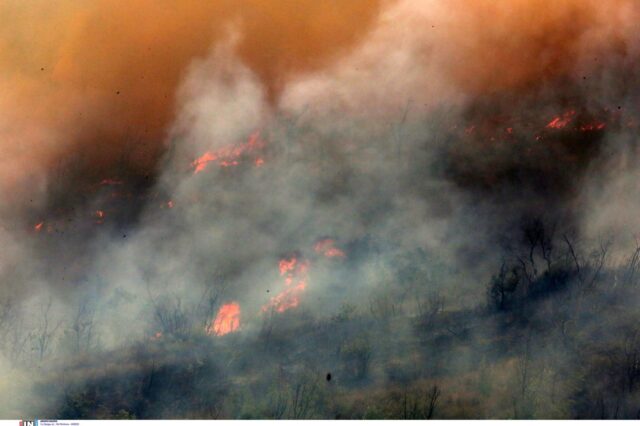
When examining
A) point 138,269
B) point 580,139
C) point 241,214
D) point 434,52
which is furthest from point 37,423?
point 580,139

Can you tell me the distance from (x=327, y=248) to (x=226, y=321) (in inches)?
57.1

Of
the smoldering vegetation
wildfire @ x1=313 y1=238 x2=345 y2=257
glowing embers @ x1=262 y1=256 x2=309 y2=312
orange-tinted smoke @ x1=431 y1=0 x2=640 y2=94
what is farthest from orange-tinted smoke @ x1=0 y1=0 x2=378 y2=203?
glowing embers @ x1=262 y1=256 x2=309 y2=312

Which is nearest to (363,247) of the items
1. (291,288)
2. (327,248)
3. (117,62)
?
(327,248)

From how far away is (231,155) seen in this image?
29.8 feet

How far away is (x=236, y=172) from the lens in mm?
9070

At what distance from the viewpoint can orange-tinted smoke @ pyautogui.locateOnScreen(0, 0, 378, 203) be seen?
9.13 meters

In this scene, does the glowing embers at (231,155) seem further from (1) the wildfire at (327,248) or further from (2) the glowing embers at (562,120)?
(2) the glowing embers at (562,120)

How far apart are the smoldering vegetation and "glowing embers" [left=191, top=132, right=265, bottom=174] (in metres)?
0.02

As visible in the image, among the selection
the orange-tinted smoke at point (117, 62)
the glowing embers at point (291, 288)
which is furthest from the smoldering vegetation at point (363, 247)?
the orange-tinted smoke at point (117, 62)

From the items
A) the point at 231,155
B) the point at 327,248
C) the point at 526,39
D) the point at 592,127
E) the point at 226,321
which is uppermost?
the point at 526,39

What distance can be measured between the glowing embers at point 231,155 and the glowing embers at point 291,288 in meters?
1.30

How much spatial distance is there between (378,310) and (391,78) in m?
2.72

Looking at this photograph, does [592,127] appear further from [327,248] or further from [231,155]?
[231,155]

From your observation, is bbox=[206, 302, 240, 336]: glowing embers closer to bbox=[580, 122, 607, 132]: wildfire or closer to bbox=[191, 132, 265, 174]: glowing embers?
bbox=[191, 132, 265, 174]: glowing embers
